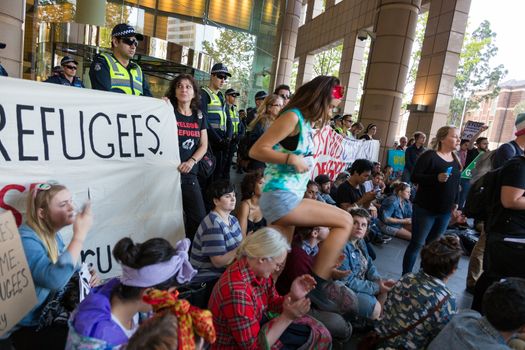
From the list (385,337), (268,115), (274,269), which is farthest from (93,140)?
(268,115)

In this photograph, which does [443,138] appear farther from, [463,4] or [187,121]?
[463,4]

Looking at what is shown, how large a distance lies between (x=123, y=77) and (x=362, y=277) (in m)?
2.84

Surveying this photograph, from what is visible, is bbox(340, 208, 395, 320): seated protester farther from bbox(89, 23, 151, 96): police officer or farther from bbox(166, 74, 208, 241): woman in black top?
bbox(89, 23, 151, 96): police officer

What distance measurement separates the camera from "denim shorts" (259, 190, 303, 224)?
6.92 ft

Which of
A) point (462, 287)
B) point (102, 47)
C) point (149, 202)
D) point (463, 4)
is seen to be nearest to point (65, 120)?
point (149, 202)

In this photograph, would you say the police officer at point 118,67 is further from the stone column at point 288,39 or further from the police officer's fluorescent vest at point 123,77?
the stone column at point 288,39

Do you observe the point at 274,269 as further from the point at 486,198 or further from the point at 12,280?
the point at 486,198

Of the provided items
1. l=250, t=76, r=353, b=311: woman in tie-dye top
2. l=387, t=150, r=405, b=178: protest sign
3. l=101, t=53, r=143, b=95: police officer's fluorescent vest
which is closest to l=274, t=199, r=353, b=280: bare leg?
l=250, t=76, r=353, b=311: woman in tie-dye top

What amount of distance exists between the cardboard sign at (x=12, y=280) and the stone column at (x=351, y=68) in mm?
13150

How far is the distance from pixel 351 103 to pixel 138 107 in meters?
12.7

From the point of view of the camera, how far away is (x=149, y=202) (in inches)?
118

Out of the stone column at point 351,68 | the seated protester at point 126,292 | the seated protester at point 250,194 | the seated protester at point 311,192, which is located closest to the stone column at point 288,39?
the stone column at point 351,68

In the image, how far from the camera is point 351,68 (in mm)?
14258

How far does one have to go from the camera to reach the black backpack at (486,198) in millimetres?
2771
